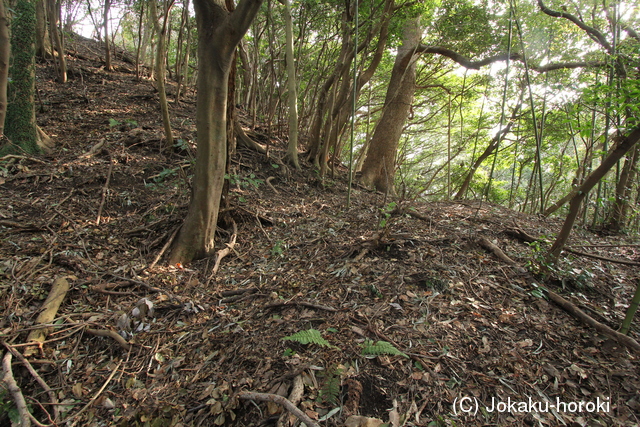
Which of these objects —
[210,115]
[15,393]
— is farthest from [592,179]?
[15,393]

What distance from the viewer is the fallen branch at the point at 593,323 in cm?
188

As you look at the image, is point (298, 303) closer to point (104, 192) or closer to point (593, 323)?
point (593, 323)

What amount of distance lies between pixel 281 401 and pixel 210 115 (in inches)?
110

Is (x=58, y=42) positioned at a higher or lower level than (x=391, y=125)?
higher

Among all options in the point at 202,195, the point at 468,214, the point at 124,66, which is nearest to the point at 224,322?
the point at 202,195

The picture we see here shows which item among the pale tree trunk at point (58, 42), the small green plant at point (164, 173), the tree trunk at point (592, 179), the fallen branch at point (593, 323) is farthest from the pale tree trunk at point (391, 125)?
the pale tree trunk at point (58, 42)

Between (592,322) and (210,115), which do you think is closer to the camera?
(592,322)

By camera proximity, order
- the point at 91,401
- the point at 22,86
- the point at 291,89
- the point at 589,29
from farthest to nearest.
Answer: the point at 291,89 < the point at 589,29 < the point at 22,86 < the point at 91,401

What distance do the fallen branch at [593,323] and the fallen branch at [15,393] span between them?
377cm

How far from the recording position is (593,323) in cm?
212

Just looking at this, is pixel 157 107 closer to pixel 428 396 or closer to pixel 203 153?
pixel 203 153

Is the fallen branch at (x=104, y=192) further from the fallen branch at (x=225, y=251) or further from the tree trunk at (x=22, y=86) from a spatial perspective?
the fallen branch at (x=225, y=251)

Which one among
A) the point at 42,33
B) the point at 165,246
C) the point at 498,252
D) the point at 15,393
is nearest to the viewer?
the point at 15,393

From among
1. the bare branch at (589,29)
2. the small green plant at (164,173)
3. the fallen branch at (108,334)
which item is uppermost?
the bare branch at (589,29)
